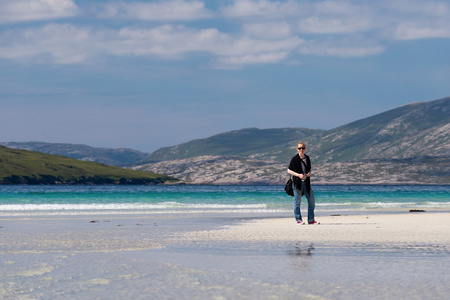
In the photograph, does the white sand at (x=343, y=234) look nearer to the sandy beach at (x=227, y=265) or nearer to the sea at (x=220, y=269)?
the sandy beach at (x=227, y=265)

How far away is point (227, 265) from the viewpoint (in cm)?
1166

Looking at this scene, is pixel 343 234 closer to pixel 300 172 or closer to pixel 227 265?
pixel 300 172

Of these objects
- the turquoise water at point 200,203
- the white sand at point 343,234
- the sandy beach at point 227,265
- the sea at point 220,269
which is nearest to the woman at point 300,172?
the white sand at point 343,234

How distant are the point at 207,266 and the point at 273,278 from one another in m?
1.88

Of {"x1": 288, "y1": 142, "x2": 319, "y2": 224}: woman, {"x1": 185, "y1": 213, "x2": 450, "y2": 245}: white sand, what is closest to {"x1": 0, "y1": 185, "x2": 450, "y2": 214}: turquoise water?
{"x1": 288, "y1": 142, "x2": 319, "y2": 224}: woman

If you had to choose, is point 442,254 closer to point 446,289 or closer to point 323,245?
point 323,245

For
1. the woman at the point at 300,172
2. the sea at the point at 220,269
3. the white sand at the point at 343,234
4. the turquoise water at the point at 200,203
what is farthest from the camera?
the turquoise water at the point at 200,203

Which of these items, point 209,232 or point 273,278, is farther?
point 209,232

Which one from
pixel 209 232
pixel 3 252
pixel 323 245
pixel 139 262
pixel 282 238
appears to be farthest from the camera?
pixel 209 232

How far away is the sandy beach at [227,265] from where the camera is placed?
892cm

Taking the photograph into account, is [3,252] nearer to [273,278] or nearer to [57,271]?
[57,271]

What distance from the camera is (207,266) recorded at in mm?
11539

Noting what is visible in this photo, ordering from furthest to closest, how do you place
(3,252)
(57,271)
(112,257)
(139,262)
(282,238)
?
(282,238), (3,252), (112,257), (139,262), (57,271)

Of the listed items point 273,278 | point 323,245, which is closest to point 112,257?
point 273,278
